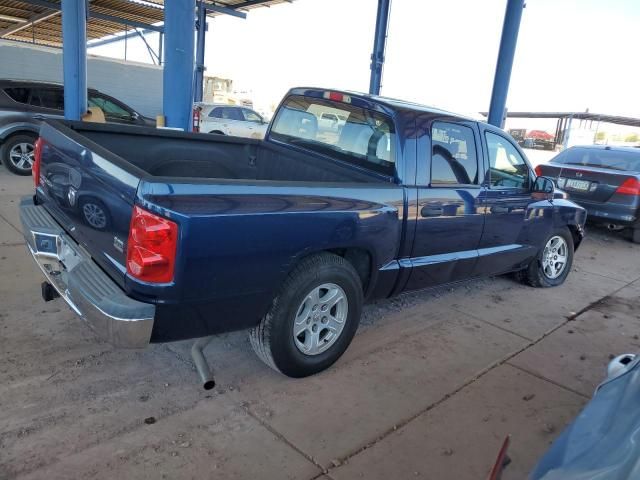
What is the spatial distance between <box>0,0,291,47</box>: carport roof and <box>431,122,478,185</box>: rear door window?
13.7 m

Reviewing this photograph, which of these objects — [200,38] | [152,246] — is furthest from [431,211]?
[200,38]

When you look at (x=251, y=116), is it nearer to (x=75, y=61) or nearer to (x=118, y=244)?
(x=75, y=61)

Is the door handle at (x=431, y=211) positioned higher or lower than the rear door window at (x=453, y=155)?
lower

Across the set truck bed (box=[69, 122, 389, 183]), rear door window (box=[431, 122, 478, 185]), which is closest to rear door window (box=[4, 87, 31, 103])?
truck bed (box=[69, 122, 389, 183])

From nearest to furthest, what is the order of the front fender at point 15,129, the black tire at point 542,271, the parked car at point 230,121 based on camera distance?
the black tire at point 542,271
the front fender at point 15,129
the parked car at point 230,121

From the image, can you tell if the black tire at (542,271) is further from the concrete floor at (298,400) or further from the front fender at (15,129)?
the front fender at (15,129)

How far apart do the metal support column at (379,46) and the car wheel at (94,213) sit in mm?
11629

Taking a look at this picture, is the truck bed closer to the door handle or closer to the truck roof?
the door handle

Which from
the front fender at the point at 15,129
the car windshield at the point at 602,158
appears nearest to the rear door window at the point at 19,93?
the front fender at the point at 15,129

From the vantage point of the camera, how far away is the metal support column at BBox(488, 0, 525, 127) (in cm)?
1016

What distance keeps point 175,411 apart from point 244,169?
2.36 meters

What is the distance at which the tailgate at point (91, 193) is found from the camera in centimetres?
240

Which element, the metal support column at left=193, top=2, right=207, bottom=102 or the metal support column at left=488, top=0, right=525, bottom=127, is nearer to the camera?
the metal support column at left=488, top=0, right=525, bottom=127

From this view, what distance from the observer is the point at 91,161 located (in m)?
2.65
